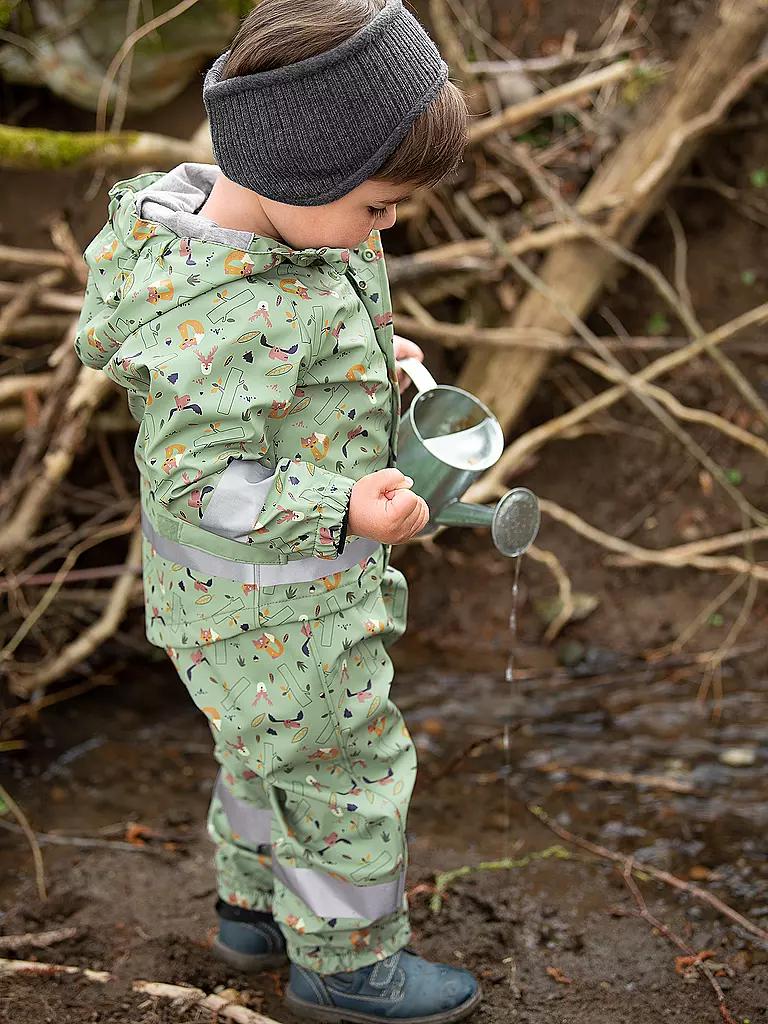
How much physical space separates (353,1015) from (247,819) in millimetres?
359

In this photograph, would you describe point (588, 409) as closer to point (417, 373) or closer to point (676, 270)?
point (676, 270)

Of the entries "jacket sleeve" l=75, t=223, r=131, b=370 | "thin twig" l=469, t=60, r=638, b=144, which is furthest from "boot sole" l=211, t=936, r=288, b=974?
"thin twig" l=469, t=60, r=638, b=144

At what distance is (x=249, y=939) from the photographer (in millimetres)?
1932

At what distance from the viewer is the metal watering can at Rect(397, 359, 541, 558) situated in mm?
1621

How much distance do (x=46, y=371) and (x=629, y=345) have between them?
1672mm

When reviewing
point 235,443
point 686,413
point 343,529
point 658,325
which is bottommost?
point 686,413

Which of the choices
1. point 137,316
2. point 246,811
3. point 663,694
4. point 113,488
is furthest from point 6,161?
point 663,694

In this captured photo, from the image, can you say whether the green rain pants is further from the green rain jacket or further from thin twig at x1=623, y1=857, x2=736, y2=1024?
thin twig at x1=623, y1=857, x2=736, y2=1024

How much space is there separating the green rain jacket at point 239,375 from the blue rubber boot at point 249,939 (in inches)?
26.7

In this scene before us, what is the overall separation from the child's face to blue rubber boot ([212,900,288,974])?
1.18 metres

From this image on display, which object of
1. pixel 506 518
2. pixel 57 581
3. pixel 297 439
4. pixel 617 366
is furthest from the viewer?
pixel 617 366

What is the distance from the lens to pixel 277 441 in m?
1.47

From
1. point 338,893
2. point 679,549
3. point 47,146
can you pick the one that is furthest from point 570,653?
point 47,146

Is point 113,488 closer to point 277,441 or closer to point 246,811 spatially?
point 246,811
